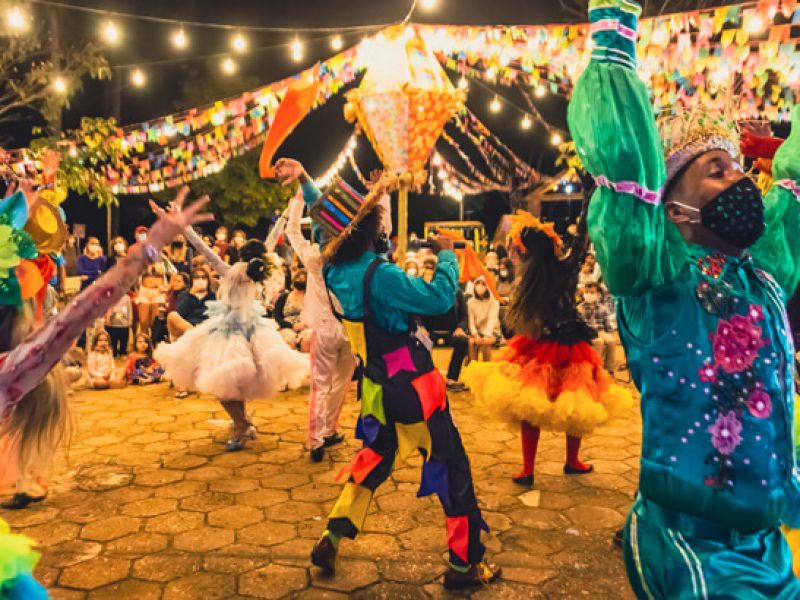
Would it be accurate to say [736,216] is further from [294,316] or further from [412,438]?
[294,316]

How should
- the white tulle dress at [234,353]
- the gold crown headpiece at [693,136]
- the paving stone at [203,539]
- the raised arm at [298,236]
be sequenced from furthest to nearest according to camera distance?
the white tulle dress at [234,353], the raised arm at [298,236], the paving stone at [203,539], the gold crown headpiece at [693,136]

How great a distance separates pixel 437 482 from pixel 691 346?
1804 millimetres

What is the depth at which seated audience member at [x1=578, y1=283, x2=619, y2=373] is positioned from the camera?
8039 millimetres

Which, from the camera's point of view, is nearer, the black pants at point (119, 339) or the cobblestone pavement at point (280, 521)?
the cobblestone pavement at point (280, 521)

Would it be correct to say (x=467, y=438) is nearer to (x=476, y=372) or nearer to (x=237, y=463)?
(x=476, y=372)

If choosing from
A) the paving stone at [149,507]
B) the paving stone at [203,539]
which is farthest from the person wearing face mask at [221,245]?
the paving stone at [203,539]

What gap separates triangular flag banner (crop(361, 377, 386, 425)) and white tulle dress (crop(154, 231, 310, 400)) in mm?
2359

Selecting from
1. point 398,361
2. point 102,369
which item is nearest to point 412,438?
point 398,361

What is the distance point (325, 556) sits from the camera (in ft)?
11.2

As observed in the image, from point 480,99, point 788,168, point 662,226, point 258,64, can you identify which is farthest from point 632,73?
point 258,64

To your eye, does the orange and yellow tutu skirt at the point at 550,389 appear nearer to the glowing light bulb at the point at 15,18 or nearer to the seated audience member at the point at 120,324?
the seated audience member at the point at 120,324

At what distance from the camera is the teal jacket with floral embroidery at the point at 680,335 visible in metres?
1.65

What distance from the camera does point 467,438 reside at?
237 inches

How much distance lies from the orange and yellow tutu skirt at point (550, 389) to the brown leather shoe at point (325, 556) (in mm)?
1739
